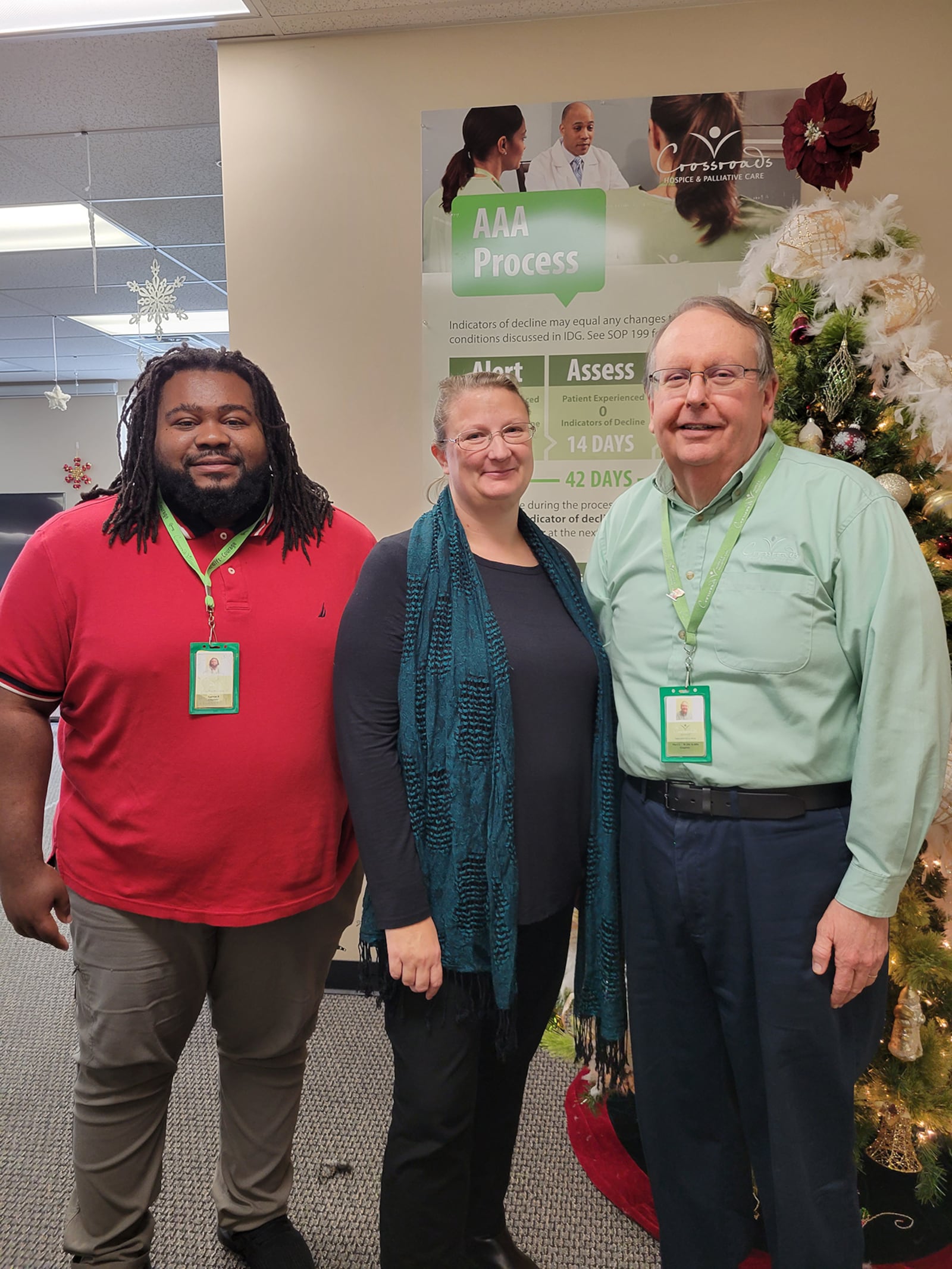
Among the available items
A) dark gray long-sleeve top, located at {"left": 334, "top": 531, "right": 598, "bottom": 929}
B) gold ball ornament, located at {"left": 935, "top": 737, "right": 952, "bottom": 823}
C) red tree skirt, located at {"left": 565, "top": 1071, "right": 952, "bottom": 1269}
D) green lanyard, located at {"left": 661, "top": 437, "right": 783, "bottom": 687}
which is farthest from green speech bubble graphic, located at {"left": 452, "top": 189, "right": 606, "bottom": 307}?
red tree skirt, located at {"left": 565, "top": 1071, "right": 952, "bottom": 1269}

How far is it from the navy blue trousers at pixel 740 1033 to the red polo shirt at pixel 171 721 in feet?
1.96

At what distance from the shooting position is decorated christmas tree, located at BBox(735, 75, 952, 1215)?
1.67 m

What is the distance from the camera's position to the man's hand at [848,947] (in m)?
1.22

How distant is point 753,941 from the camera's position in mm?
1271

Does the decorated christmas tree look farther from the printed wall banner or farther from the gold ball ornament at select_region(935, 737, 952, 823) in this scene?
the printed wall banner

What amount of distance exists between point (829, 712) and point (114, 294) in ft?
21.1

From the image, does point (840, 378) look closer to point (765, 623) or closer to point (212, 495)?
point (765, 623)

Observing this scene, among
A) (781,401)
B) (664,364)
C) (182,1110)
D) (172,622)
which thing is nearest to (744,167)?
(781,401)

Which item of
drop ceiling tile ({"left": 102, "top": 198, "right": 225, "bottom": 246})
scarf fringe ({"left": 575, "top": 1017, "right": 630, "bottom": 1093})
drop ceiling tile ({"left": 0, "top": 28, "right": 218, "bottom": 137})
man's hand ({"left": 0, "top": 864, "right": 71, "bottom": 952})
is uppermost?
drop ceiling tile ({"left": 102, "top": 198, "right": 225, "bottom": 246})

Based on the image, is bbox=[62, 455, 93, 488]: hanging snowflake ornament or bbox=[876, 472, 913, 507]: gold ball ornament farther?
bbox=[62, 455, 93, 488]: hanging snowflake ornament

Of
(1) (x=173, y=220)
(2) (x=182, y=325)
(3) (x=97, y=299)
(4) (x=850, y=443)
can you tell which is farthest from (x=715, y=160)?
(3) (x=97, y=299)

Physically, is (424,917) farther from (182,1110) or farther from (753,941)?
(182,1110)

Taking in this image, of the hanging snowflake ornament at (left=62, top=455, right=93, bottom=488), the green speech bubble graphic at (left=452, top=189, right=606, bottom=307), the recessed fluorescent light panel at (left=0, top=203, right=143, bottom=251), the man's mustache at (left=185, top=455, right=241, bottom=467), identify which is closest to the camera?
the man's mustache at (left=185, top=455, right=241, bottom=467)

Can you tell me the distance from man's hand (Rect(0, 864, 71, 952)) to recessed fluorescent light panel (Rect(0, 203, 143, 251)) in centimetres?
399
